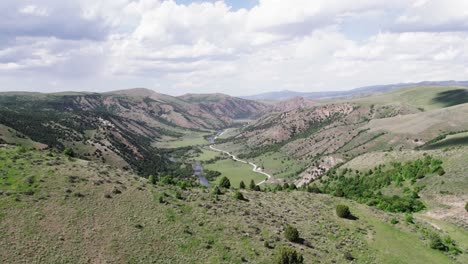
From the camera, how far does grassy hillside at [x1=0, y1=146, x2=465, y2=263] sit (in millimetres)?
38500

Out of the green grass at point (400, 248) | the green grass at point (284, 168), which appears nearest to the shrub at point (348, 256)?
the green grass at point (400, 248)

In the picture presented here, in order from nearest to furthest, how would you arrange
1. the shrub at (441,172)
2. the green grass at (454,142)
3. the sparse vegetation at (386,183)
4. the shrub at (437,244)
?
1. the shrub at (437,244)
2. the sparse vegetation at (386,183)
3. the shrub at (441,172)
4. the green grass at (454,142)

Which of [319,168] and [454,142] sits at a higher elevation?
[454,142]

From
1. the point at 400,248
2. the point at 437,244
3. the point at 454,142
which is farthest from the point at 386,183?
the point at 454,142

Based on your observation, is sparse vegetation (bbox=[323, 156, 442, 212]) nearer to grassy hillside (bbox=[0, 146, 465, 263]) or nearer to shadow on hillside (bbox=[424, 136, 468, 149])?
grassy hillside (bbox=[0, 146, 465, 263])

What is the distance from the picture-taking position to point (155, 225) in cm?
4450

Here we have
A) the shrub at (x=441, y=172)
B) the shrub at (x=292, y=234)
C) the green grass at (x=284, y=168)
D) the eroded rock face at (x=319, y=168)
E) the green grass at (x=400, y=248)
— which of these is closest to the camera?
the green grass at (x=400, y=248)

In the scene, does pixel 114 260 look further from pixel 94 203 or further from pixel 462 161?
pixel 462 161

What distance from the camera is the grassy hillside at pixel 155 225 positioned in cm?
3850

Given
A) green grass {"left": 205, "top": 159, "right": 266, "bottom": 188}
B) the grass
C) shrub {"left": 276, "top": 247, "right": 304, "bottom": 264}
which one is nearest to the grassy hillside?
shrub {"left": 276, "top": 247, "right": 304, "bottom": 264}

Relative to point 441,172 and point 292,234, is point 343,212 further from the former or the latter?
point 441,172

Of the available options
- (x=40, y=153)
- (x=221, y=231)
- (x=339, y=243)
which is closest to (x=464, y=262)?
(x=339, y=243)

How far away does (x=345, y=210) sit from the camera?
178 feet

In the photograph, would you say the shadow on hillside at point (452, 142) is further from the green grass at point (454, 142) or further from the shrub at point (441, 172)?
the shrub at point (441, 172)
